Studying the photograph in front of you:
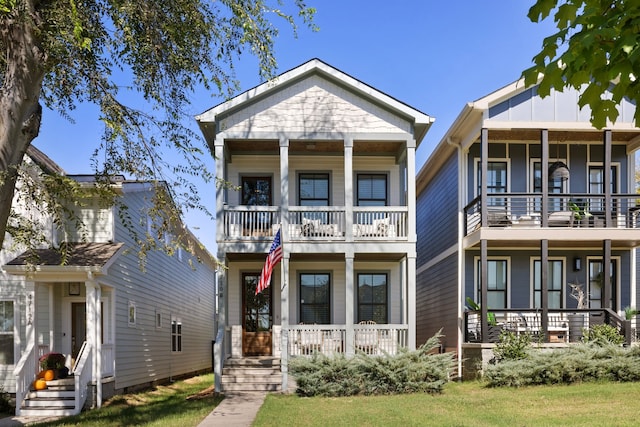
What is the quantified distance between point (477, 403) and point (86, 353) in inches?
333

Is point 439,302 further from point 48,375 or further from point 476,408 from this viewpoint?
point 48,375

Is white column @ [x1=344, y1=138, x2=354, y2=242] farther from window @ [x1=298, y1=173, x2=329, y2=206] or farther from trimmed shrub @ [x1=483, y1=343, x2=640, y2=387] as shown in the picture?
trimmed shrub @ [x1=483, y1=343, x2=640, y2=387]

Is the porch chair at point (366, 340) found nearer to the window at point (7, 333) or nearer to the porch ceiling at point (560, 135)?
the porch ceiling at point (560, 135)

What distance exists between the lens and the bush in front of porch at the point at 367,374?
12.0m

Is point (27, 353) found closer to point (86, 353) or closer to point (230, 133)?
point (86, 353)

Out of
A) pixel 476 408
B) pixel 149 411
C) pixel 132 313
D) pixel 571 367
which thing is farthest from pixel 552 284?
pixel 132 313

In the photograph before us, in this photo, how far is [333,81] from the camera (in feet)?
48.6

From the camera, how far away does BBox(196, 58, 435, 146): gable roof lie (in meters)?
14.3

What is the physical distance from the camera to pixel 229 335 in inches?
601

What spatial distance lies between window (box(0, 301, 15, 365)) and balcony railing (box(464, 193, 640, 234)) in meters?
12.0

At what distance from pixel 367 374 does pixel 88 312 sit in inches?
255

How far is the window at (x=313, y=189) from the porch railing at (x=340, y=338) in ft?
12.8

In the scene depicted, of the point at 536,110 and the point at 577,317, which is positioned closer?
the point at 536,110

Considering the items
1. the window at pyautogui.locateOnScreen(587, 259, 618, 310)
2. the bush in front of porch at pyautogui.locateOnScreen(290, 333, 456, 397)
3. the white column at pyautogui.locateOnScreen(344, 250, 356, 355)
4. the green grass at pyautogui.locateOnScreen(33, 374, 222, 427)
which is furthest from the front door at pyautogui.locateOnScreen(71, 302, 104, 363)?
the window at pyautogui.locateOnScreen(587, 259, 618, 310)
